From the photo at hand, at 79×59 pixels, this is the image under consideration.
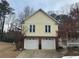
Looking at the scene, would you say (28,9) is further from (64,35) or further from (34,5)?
(64,35)

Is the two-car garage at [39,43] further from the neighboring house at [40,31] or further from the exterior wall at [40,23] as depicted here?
the exterior wall at [40,23]

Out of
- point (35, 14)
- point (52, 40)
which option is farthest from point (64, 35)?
point (35, 14)

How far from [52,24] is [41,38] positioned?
2.82 metres

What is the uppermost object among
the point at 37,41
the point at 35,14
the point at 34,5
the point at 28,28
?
the point at 34,5

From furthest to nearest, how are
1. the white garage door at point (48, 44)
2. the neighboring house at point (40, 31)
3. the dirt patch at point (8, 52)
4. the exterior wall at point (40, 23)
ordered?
the exterior wall at point (40, 23) → the neighboring house at point (40, 31) → the white garage door at point (48, 44) → the dirt patch at point (8, 52)

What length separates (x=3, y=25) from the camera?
46844 mm

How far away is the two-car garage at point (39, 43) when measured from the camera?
31.7 m

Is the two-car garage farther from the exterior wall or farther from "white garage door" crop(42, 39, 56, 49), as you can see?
the exterior wall

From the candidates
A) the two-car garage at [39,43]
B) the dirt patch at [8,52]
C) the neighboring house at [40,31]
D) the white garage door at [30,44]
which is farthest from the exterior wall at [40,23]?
the dirt patch at [8,52]

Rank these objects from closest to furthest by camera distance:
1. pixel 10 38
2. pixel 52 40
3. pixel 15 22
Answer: pixel 52 40
pixel 10 38
pixel 15 22

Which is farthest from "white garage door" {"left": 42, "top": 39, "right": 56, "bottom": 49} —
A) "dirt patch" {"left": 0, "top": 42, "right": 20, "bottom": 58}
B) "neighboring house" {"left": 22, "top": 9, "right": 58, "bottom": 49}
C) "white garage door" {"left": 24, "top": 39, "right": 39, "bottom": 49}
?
"dirt patch" {"left": 0, "top": 42, "right": 20, "bottom": 58}

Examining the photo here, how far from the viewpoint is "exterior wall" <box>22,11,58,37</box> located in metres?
32.0

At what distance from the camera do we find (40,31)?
32.2 m

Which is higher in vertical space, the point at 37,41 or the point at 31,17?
the point at 31,17
